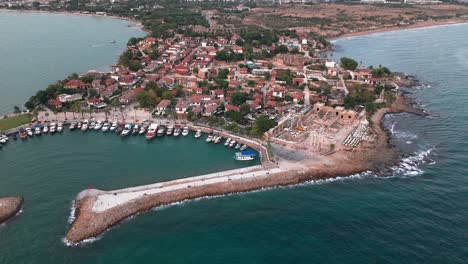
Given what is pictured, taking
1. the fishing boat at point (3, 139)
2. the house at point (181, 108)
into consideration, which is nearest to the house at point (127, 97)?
the house at point (181, 108)

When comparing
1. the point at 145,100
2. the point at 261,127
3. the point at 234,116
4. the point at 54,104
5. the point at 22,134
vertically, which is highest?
the point at 145,100

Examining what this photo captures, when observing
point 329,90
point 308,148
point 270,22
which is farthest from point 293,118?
point 270,22

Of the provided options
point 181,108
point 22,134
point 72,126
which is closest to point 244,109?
point 181,108

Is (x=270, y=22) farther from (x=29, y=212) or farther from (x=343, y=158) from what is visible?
(x=29, y=212)

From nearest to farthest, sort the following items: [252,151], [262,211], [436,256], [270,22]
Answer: [436,256]
[262,211]
[252,151]
[270,22]

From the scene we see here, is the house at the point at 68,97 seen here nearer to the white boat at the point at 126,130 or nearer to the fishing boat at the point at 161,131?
the white boat at the point at 126,130

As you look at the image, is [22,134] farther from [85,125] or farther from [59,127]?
[85,125]
